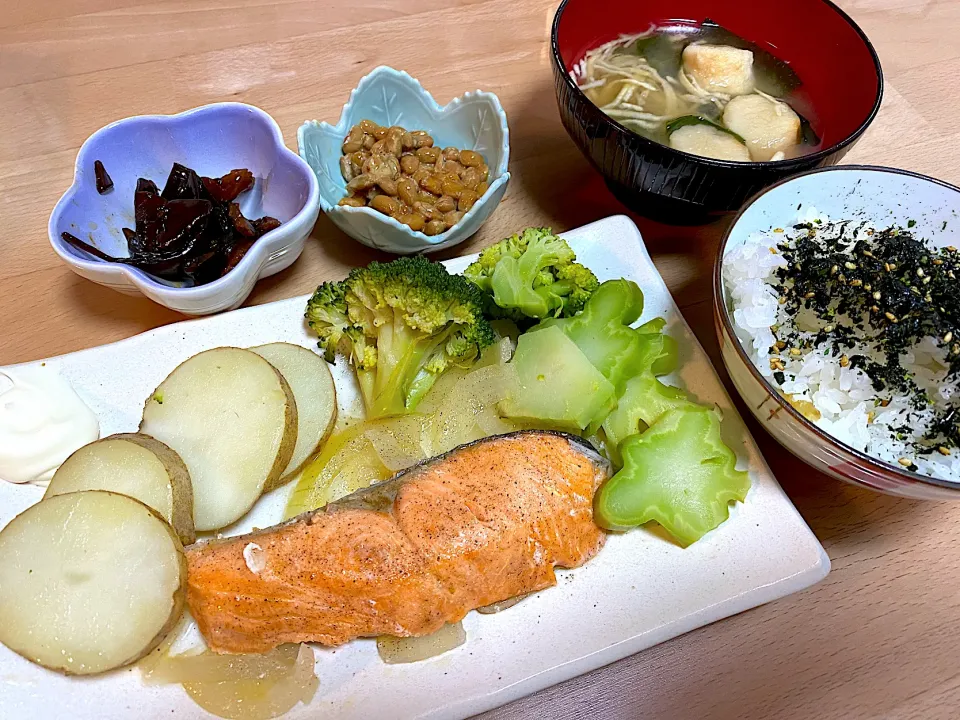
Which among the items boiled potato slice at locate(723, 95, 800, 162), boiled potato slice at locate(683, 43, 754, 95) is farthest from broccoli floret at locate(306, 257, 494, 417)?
boiled potato slice at locate(683, 43, 754, 95)

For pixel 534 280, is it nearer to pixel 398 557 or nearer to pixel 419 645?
pixel 398 557

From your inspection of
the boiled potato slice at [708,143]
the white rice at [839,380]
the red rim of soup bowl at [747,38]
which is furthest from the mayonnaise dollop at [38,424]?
the boiled potato slice at [708,143]

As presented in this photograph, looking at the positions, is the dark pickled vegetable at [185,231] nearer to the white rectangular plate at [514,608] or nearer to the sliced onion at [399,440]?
the white rectangular plate at [514,608]

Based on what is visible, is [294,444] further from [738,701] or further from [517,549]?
[738,701]

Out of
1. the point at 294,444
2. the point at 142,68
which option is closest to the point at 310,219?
the point at 294,444

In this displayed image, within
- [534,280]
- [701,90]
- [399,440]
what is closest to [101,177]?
[399,440]

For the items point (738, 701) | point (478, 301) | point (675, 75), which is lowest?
point (738, 701)
